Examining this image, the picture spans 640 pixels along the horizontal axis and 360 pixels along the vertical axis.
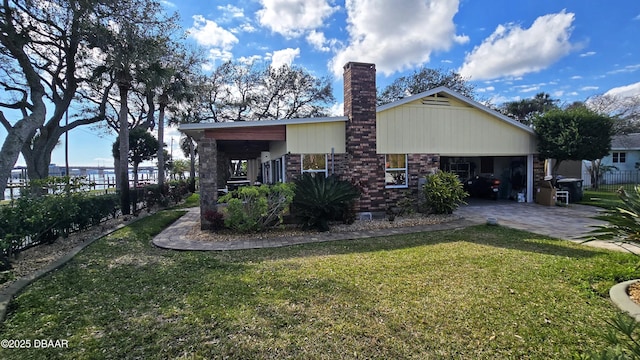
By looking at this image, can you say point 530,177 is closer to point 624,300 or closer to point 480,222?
point 480,222

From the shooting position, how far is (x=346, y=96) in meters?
10.7

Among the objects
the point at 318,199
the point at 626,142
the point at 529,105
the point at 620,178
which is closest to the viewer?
the point at 318,199

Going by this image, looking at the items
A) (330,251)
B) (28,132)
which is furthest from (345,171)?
(28,132)

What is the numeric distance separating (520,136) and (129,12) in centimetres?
1646

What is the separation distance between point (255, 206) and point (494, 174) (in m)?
13.3

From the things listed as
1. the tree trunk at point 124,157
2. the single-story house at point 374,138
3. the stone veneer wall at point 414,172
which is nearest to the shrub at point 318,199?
the single-story house at point 374,138

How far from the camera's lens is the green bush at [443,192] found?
10.2 meters

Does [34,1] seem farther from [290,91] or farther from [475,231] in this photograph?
[290,91]

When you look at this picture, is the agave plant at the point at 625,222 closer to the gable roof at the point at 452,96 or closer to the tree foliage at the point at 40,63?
the gable roof at the point at 452,96

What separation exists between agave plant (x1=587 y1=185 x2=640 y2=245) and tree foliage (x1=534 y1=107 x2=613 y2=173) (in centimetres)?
1022

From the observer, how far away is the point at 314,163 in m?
10.4

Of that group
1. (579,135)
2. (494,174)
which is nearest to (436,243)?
(579,135)

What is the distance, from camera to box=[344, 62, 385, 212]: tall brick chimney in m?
10.3

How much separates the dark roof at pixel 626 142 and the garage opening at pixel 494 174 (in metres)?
16.7
